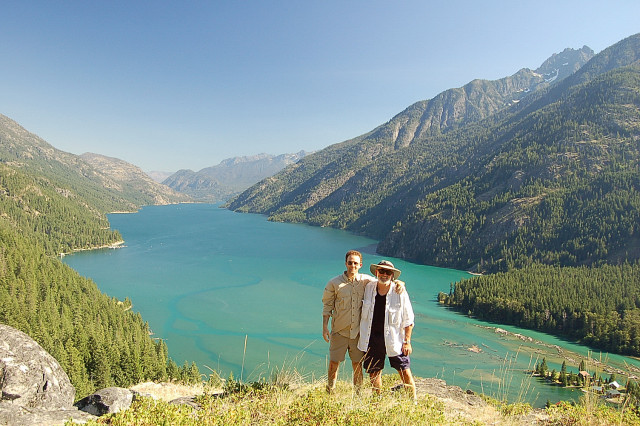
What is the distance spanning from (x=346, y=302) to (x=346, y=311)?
0.19 metres

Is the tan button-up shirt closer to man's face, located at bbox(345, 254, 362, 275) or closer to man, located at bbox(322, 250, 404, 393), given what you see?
man, located at bbox(322, 250, 404, 393)

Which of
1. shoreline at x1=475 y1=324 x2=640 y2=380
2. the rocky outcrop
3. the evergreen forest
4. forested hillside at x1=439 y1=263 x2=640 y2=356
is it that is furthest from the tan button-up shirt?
the evergreen forest

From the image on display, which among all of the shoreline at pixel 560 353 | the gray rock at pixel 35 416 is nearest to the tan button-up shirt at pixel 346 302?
the gray rock at pixel 35 416

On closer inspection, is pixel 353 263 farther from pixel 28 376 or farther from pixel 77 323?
pixel 77 323

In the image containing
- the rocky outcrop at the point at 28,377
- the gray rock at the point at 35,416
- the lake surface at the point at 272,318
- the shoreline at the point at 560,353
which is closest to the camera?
the gray rock at the point at 35,416

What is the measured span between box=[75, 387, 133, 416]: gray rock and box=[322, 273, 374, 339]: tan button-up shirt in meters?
4.44

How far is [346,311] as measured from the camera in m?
7.50

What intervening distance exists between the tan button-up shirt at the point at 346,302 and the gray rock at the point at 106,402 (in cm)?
444

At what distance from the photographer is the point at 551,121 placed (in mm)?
164375

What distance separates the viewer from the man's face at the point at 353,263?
737 cm

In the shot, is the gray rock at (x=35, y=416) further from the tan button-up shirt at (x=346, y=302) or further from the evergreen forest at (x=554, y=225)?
the evergreen forest at (x=554, y=225)

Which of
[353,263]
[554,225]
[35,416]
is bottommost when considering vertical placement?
[35,416]

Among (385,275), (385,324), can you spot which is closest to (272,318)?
(385,324)

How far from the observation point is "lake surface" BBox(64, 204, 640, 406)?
129ft
